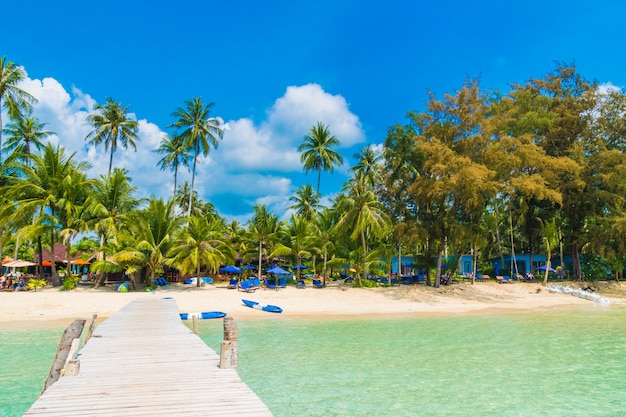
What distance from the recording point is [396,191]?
114 ft

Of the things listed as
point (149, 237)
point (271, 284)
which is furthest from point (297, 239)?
point (149, 237)

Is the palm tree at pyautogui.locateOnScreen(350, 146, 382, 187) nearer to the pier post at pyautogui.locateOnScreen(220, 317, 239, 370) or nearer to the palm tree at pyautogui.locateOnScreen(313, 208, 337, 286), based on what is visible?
the palm tree at pyautogui.locateOnScreen(313, 208, 337, 286)

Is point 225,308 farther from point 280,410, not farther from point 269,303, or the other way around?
point 280,410

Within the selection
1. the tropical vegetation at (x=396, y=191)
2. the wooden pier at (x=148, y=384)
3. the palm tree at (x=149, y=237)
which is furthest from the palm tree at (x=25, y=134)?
the wooden pier at (x=148, y=384)

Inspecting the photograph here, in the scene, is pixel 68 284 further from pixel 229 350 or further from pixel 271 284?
pixel 229 350

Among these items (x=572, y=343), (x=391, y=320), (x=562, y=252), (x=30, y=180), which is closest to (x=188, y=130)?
(x=30, y=180)

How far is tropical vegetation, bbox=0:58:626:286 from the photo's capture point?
27.9 metres

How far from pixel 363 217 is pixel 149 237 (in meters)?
14.9

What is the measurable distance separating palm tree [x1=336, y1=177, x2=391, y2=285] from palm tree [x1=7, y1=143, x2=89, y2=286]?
61.5ft

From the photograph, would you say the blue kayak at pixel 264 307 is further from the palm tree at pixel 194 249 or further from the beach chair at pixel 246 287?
the palm tree at pixel 194 249

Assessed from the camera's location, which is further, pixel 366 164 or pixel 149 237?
pixel 366 164

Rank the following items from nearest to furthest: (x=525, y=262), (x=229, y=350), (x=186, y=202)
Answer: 1. (x=229, y=350)
2. (x=525, y=262)
3. (x=186, y=202)

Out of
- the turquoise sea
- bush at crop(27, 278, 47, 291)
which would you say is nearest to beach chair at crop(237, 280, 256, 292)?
the turquoise sea

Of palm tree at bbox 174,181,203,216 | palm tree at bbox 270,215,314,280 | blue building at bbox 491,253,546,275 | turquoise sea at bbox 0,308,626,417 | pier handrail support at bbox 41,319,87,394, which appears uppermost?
palm tree at bbox 174,181,203,216
